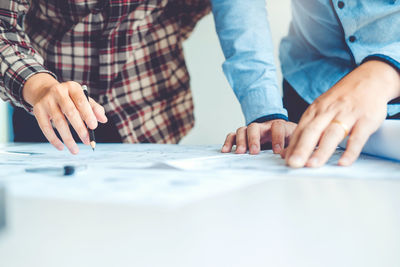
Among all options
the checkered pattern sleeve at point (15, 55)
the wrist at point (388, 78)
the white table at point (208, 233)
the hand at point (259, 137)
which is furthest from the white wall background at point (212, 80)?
the white table at point (208, 233)

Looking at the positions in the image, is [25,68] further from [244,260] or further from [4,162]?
[244,260]

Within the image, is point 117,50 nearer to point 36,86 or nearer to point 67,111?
point 36,86

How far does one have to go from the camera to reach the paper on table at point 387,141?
0.56 metres

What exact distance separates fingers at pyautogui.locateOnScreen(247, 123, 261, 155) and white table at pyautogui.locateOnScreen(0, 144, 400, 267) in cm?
36

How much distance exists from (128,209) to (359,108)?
40cm

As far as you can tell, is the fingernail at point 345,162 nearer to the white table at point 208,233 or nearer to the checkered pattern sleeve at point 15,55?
the white table at point 208,233

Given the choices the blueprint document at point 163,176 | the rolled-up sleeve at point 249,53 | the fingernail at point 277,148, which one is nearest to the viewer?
the blueprint document at point 163,176

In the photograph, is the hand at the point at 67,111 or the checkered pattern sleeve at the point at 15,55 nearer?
the hand at the point at 67,111

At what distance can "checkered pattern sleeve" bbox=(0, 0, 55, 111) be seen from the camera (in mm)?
914

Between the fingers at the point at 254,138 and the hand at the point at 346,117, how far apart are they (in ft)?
0.51

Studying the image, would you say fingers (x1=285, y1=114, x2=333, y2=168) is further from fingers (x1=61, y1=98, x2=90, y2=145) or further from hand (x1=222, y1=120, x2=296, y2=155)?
fingers (x1=61, y1=98, x2=90, y2=145)

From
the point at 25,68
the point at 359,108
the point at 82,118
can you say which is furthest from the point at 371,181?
the point at 25,68

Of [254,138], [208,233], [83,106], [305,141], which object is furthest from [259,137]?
[208,233]

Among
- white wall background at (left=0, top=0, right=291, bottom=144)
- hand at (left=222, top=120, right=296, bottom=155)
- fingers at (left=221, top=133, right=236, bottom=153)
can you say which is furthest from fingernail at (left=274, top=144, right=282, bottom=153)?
white wall background at (left=0, top=0, right=291, bottom=144)
